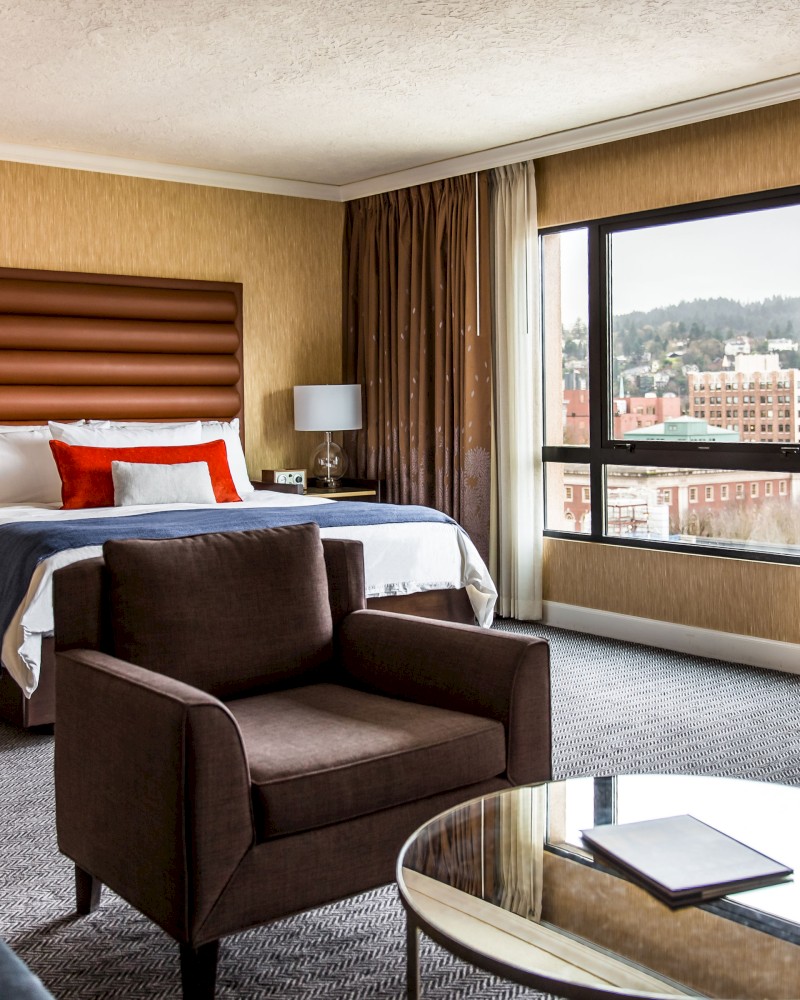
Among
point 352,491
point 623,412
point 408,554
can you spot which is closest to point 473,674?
point 408,554

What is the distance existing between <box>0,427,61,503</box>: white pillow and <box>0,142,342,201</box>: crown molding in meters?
1.47

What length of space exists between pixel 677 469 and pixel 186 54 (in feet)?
9.48

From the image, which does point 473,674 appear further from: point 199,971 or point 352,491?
point 352,491

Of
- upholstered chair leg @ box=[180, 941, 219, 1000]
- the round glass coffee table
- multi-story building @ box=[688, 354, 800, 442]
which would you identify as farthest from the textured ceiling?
upholstered chair leg @ box=[180, 941, 219, 1000]

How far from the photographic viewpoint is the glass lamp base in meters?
6.58

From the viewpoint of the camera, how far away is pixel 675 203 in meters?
5.12

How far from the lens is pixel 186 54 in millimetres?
4156

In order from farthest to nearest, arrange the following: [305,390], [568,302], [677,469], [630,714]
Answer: [305,390] < [568,302] < [677,469] < [630,714]

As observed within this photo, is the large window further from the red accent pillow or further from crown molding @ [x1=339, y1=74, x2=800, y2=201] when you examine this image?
the red accent pillow

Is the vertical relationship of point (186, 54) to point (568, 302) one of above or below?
above

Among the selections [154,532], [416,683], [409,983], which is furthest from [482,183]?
[409,983]

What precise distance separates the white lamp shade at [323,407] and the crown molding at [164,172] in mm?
1220

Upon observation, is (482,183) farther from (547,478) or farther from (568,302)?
(547,478)

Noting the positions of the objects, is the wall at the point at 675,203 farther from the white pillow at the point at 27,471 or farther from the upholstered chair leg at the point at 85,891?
the upholstered chair leg at the point at 85,891
